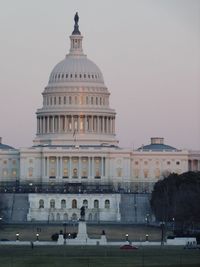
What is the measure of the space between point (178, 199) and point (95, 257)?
49.6 meters

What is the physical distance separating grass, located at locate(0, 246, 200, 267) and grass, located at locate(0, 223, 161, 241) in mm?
16316

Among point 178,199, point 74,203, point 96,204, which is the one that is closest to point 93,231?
point 178,199

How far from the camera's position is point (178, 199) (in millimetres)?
156875

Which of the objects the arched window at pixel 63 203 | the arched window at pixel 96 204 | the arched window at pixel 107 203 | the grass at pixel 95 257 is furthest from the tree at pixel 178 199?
the grass at pixel 95 257

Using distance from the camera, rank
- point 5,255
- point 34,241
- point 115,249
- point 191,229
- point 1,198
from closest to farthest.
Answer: point 5,255 → point 115,249 → point 34,241 → point 191,229 → point 1,198

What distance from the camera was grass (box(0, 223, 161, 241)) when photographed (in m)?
138

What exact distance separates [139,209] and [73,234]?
4384 cm

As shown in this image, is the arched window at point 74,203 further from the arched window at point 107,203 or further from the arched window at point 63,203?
the arched window at point 107,203

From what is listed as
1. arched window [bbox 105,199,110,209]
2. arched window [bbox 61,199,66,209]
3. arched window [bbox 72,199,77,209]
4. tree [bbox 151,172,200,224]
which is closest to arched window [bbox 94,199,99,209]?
arched window [bbox 105,199,110,209]

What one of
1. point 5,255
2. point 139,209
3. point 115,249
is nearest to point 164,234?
point 115,249

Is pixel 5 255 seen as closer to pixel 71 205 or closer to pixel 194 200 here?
pixel 194 200

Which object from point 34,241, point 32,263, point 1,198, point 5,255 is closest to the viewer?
point 32,263

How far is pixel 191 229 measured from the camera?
147 metres

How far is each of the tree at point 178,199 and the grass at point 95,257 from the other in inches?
1148
